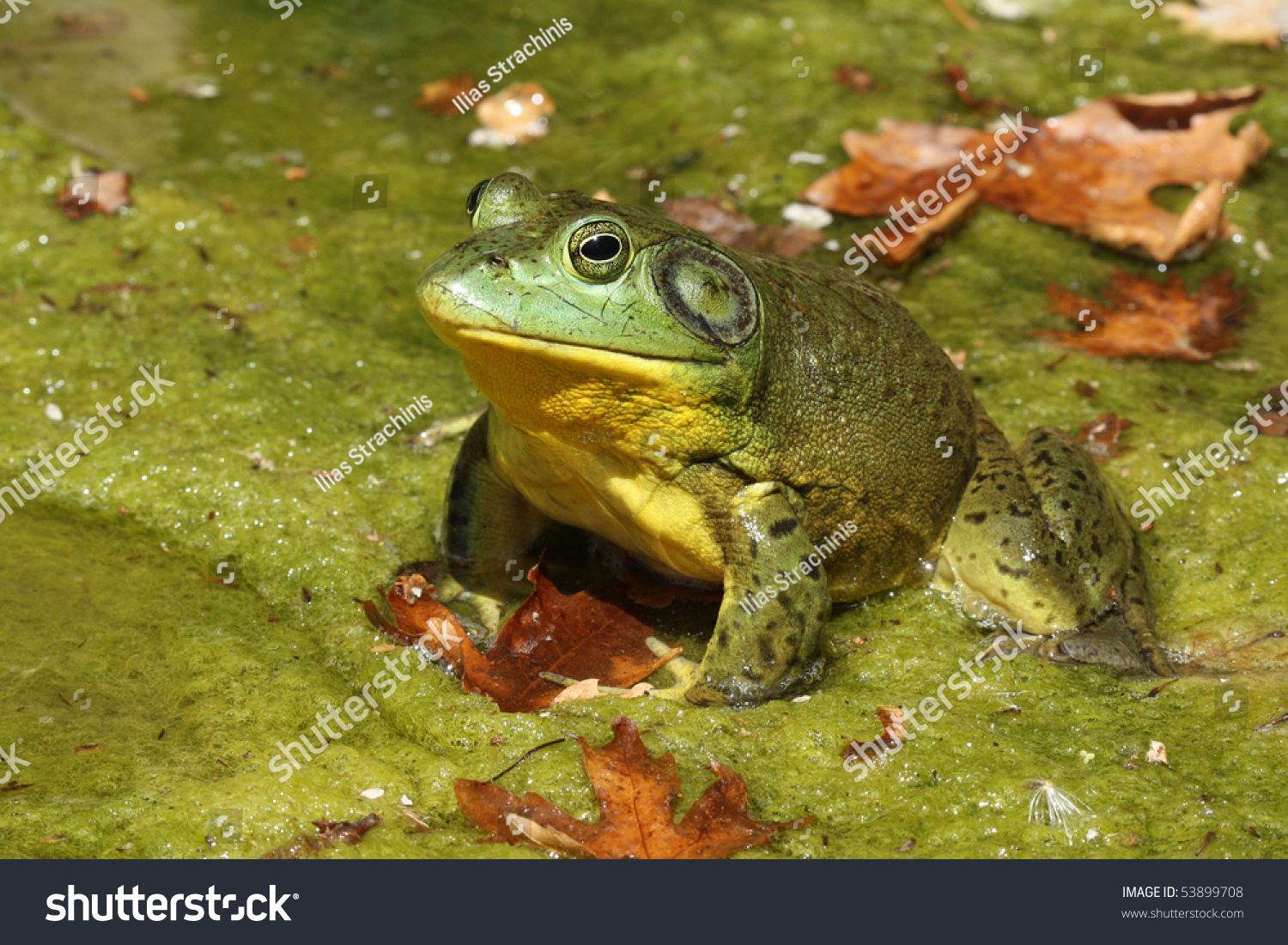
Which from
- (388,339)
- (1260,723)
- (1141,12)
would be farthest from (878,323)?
(1141,12)

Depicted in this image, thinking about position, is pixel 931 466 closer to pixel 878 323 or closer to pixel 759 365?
pixel 878 323

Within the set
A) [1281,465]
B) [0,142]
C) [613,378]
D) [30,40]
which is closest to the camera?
[613,378]

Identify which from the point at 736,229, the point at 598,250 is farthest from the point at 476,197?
the point at 736,229

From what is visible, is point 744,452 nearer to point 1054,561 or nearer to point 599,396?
point 599,396

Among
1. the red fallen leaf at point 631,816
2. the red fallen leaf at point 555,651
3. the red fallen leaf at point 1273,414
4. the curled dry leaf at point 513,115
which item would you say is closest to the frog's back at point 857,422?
the red fallen leaf at point 555,651

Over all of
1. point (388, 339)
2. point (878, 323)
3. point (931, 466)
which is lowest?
point (388, 339)

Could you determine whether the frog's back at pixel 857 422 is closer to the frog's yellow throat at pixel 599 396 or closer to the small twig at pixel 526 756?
the frog's yellow throat at pixel 599 396
